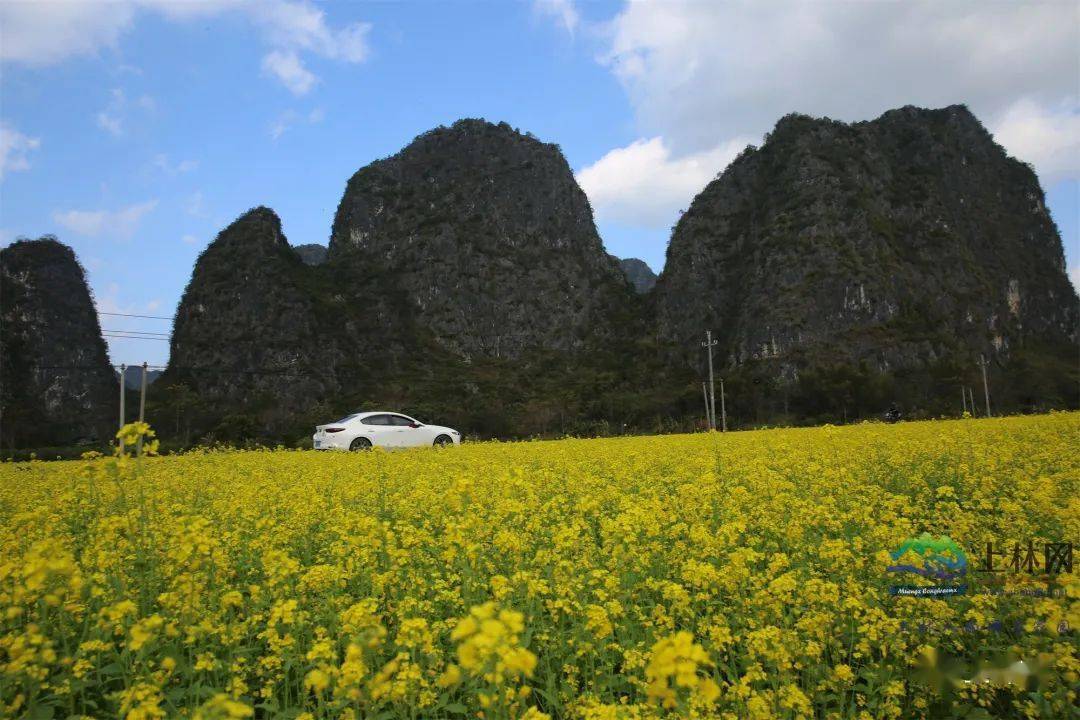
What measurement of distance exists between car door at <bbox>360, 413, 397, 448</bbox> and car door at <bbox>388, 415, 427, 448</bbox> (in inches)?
5.2

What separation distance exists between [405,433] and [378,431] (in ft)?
2.70

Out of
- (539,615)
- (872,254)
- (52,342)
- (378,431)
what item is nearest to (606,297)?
(872,254)

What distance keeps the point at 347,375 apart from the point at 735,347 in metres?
52.0

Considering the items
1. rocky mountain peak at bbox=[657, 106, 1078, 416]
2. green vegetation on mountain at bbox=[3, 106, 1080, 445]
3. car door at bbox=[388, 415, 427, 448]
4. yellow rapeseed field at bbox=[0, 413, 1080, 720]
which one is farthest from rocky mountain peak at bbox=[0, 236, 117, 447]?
rocky mountain peak at bbox=[657, 106, 1078, 416]

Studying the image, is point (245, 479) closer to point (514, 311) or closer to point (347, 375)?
point (347, 375)

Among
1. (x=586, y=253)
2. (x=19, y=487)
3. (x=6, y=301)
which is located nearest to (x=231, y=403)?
(x=6, y=301)

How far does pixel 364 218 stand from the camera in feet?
359

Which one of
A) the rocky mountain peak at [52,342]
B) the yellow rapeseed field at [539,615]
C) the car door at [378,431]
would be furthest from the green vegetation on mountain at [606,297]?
the yellow rapeseed field at [539,615]

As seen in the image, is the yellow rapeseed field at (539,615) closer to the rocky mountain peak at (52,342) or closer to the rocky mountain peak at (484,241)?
the rocky mountain peak at (52,342)

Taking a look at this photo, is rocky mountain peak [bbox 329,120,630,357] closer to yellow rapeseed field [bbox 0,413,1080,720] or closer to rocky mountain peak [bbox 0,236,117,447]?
rocky mountain peak [bbox 0,236,117,447]

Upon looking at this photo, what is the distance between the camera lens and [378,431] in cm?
1984

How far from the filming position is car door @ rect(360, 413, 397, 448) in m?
19.7

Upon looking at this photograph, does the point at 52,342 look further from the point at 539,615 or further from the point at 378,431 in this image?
the point at 539,615

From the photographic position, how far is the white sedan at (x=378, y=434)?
19.3 meters
